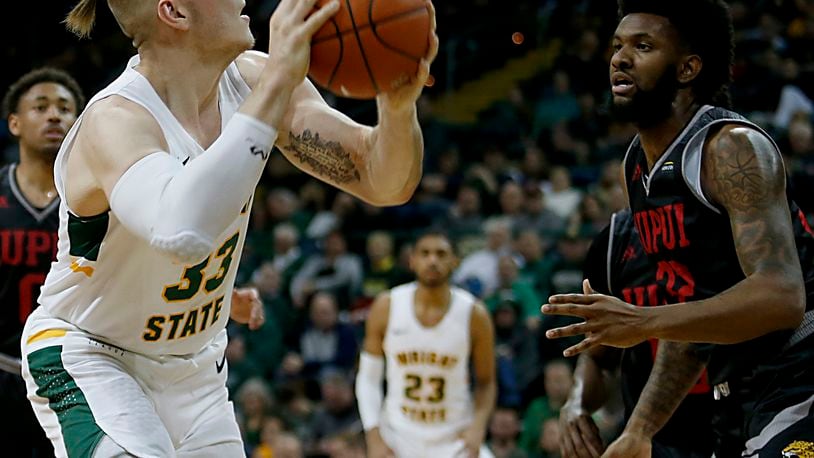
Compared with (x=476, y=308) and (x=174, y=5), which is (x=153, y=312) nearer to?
(x=174, y=5)

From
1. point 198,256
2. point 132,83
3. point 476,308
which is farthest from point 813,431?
point 476,308

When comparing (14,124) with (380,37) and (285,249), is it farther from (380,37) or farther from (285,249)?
(285,249)

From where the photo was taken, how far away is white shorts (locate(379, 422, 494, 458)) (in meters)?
A: 7.93

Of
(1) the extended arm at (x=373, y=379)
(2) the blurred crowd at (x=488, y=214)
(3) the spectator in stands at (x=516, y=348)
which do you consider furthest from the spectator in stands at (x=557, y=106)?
(1) the extended arm at (x=373, y=379)

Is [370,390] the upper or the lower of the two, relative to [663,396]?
lower

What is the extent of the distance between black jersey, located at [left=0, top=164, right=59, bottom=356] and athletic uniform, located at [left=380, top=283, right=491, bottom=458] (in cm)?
306

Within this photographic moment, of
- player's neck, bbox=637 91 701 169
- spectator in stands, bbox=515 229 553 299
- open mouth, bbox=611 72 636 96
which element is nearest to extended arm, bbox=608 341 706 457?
player's neck, bbox=637 91 701 169

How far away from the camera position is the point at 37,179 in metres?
5.92

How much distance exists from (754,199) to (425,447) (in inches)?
194

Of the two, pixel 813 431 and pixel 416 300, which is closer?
pixel 813 431

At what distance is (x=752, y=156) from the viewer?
344 centimetres

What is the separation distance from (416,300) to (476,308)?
45 centimetres

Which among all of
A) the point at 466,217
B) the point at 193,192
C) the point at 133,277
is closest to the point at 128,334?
the point at 133,277

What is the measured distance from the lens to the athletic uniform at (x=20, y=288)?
5691 mm
